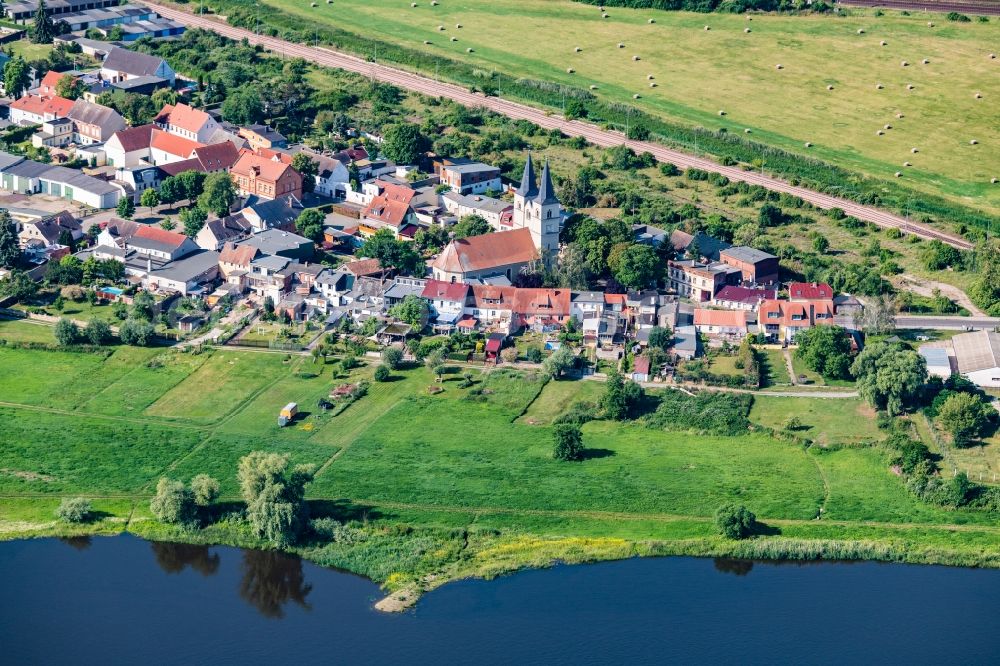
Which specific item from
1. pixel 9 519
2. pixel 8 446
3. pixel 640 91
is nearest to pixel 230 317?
pixel 8 446

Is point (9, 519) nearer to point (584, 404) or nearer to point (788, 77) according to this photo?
point (584, 404)

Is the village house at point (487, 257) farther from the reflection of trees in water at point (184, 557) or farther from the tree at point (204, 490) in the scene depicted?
the reflection of trees in water at point (184, 557)

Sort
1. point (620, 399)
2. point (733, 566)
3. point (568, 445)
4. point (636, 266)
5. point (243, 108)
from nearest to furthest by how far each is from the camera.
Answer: point (733, 566), point (568, 445), point (620, 399), point (636, 266), point (243, 108)

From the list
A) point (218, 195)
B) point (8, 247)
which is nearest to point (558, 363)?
point (218, 195)

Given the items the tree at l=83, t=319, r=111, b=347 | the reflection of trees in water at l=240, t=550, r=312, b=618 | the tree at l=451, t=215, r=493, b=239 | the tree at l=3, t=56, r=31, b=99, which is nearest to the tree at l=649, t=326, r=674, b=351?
the tree at l=451, t=215, r=493, b=239

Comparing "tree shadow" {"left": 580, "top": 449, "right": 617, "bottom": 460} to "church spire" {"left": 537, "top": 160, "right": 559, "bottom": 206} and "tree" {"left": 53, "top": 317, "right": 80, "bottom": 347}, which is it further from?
"tree" {"left": 53, "top": 317, "right": 80, "bottom": 347}

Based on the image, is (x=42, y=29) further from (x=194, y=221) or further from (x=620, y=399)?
(x=620, y=399)

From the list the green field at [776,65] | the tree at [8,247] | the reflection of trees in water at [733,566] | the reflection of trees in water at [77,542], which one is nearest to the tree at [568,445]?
the reflection of trees in water at [733,566]
